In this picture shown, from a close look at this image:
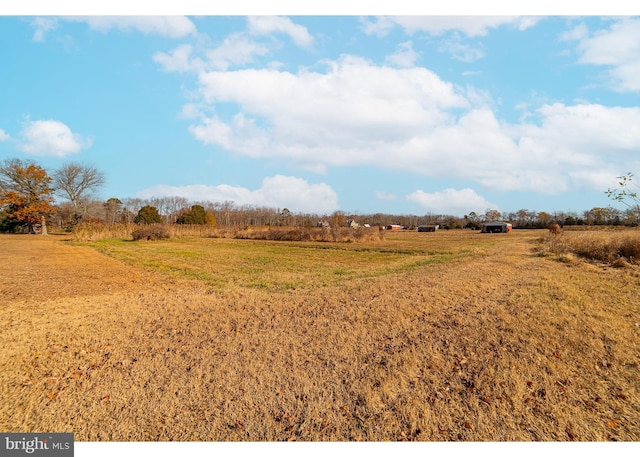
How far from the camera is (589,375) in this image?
3.87 metres

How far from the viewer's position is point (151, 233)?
3425cm

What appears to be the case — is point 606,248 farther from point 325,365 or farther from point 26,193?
point 26,193

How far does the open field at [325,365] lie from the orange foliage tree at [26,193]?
159 feet

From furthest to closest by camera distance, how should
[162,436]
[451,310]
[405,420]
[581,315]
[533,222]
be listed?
[533,222] → [451,310] → [581,315] → [405,420] → [162,436]

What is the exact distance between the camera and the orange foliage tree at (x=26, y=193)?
144ft

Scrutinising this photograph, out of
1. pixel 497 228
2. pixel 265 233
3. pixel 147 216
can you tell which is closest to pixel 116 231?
pixel 265 233

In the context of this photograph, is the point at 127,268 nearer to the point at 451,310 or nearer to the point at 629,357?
the point at 451,310

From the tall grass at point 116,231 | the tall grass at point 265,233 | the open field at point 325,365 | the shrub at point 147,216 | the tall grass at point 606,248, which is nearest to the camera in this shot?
the open field at point 325,365

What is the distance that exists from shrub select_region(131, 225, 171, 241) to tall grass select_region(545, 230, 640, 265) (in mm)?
33414

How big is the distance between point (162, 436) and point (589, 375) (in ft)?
15.0

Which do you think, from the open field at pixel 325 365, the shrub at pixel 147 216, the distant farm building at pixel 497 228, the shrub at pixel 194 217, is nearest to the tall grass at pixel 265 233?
the shrub at pixel 147 216

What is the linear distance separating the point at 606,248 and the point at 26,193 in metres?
60.4

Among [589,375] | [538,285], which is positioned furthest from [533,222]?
[589,375]

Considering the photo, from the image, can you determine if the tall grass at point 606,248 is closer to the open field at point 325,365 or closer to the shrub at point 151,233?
the open field at point 325,365
